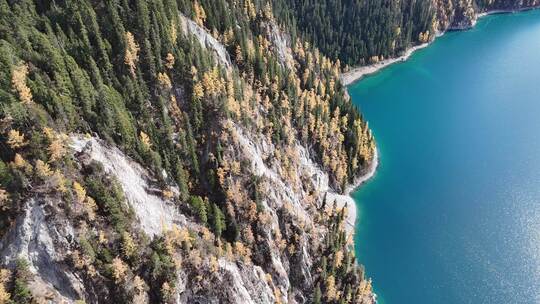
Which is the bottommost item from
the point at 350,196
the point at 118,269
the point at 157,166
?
the point at 350,196

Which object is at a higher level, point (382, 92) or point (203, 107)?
point (203, 107)

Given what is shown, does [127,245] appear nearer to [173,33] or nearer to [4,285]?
[4,285]

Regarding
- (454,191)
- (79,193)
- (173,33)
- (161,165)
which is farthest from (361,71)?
(79,193)

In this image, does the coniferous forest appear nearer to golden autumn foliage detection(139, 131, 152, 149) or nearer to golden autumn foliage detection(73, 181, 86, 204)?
golden autumn foliage detection(73, 181, 86, 204)

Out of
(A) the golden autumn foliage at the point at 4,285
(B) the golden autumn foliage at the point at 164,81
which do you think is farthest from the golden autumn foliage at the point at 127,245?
(B) the golden autumn foliage at the point at 164,81

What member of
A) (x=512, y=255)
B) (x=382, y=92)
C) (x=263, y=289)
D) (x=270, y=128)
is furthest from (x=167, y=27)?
(x=382, y=92)

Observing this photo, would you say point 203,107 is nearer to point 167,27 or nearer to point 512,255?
point 167,27

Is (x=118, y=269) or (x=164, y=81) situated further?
(x=164, y=81)
